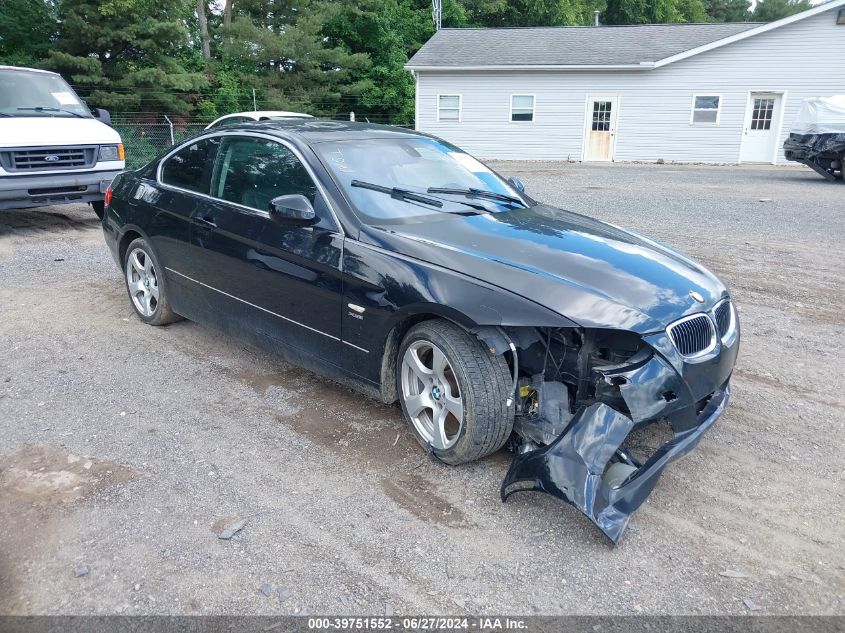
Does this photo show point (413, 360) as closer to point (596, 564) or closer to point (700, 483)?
point (596, 564)

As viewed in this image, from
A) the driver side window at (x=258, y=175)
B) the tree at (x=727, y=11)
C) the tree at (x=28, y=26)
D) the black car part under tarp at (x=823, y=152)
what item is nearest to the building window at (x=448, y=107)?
the black car part under tarp at (x=823, y=152)

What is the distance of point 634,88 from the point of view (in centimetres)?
2350

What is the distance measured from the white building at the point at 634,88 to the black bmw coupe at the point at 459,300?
818 inches

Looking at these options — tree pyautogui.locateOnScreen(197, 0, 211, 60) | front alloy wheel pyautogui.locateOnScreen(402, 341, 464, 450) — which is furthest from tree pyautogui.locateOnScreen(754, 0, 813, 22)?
front alloy wheel pyautogui.locateOnScreen(402, 341, 464, 450)

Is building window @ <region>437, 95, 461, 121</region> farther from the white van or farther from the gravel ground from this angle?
the gravel ground

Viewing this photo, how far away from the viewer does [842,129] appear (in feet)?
54.3

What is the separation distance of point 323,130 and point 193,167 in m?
1.10

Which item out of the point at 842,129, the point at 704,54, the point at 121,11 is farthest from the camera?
the point at 704,54

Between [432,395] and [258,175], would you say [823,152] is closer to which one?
[258,175]

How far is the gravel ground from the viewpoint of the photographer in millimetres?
2611

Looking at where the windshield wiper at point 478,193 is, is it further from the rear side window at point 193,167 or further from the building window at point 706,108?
the building window at point 706,108

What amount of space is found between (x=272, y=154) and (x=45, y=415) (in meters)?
2.12

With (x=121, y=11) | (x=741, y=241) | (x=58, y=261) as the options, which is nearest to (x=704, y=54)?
(x=741, y=241)

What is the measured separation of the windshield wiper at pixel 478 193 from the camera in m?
4.35
